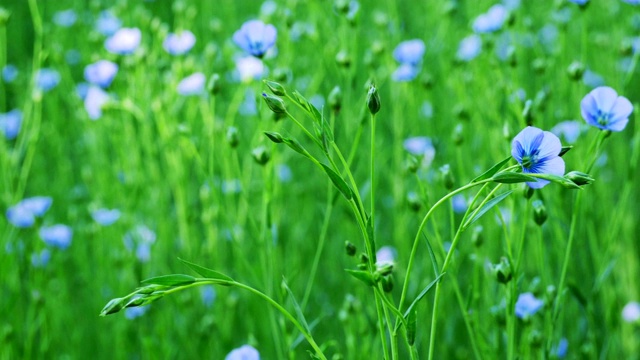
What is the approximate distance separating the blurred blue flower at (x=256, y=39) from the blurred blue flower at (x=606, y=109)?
2.14 feet

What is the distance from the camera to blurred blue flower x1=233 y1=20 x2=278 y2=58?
156 cm

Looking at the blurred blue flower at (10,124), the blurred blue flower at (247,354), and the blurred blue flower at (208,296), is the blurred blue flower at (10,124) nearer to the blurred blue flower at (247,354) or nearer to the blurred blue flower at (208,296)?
the blurred blue flower at (208,296)

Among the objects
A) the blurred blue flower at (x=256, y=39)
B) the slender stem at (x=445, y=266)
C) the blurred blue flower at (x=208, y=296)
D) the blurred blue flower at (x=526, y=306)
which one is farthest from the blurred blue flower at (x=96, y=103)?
the slender stem at (x=445, y=266)

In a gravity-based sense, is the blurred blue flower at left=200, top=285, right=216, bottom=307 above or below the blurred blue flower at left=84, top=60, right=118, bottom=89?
below

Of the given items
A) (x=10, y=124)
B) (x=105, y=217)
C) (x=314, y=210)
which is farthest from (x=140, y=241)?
(x=10, y=124)

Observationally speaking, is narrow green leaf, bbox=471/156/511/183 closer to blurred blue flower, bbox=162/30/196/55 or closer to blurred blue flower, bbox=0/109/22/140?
blurred blue flower, bbox=162/30/196/55

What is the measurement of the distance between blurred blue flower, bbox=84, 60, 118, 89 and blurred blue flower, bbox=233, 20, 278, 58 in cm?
62

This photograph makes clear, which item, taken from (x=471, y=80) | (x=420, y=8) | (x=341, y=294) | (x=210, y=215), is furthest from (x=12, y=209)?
(x=420, y=8)

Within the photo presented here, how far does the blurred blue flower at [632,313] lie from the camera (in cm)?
179

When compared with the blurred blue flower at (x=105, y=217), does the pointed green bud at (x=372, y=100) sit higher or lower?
higher

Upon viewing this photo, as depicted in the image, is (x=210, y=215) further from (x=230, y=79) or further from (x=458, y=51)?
(x=230, y=79)

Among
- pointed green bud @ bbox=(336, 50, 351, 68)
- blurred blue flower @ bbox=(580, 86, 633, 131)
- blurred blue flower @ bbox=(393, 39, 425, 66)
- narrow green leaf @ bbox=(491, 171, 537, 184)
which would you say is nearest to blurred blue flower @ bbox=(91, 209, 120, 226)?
pointed green bud @ bbox=(336, 50, 351, 68)

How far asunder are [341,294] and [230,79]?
1334 mm

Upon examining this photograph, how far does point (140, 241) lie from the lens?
6.61ft
